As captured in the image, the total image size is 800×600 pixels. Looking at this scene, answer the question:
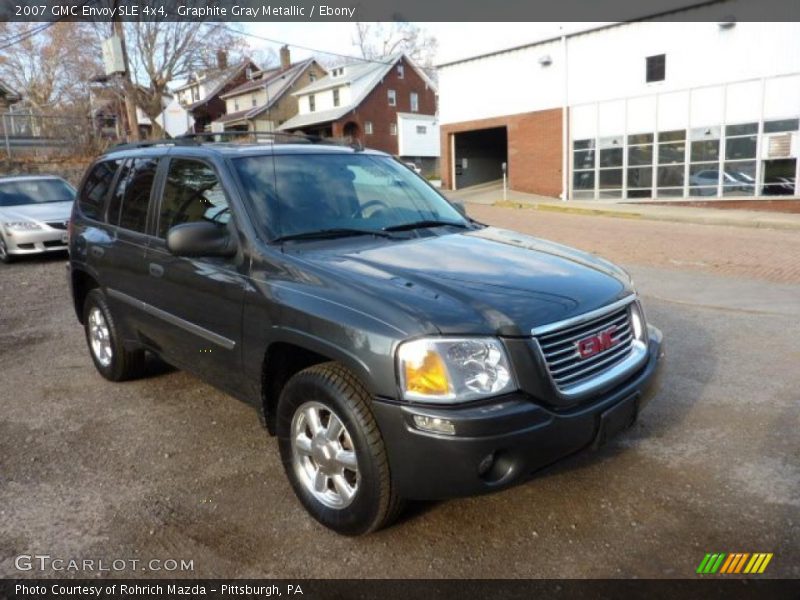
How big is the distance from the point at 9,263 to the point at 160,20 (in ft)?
85.9

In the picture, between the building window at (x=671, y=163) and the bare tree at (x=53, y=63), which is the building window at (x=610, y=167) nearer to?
the building window at (x=671, y=163)

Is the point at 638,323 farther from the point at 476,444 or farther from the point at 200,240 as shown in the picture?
the point at 200,240

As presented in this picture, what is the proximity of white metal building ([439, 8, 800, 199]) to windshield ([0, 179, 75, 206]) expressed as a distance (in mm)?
17919

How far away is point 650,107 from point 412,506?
71.4 ft

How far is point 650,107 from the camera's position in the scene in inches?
858

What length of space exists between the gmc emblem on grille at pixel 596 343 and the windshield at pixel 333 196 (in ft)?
4.66

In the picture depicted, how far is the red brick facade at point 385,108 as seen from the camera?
141 ft

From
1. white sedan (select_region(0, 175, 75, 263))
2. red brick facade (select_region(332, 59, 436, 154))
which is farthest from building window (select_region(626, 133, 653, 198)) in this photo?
red brick facade (select_region(332, 59, 436, 154))

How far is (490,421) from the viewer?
100 inches

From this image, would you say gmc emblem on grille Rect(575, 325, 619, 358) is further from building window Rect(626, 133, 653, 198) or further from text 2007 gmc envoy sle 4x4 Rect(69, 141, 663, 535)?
building window Rect(626, 133, 653, 198)

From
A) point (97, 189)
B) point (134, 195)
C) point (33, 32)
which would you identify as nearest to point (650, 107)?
point (97, 189)

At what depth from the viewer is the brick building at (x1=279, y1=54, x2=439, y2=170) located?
4291 centimetres
